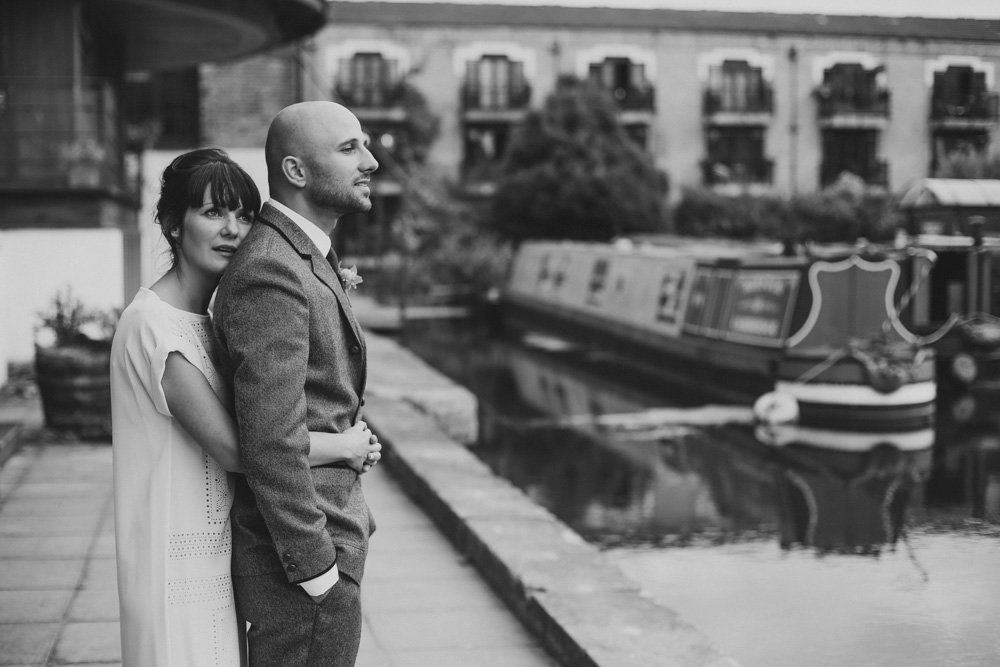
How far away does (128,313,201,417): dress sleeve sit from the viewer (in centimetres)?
216

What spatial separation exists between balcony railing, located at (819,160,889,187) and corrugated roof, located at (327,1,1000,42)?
393 centimetres

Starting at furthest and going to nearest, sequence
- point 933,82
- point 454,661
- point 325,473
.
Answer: point 933,82
point 454,661
point 325,473

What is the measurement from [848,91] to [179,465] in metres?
37.0

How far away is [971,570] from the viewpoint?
19.0 ft

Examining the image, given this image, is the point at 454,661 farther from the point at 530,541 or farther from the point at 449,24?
the point at 449,24

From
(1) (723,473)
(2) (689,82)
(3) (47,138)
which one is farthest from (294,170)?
(2) (689,82)

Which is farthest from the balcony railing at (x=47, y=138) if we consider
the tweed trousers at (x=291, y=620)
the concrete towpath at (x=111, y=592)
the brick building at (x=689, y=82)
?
the brick building at (x=689, y=82)

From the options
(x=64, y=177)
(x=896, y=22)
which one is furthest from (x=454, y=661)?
(x=896, y=22)

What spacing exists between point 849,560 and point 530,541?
2.10m

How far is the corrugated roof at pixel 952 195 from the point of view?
1428 centimetres

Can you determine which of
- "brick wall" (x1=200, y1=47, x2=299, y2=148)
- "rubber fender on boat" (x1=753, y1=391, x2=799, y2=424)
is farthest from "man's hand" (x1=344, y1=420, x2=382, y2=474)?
"brick wall" (x1=200, y1=47, x2=299, y2=148)

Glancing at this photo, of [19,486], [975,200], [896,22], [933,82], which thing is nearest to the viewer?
[19,486]

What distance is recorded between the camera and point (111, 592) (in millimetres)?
4465

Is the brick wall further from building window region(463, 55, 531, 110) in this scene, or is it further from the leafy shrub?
the leafy shrub
